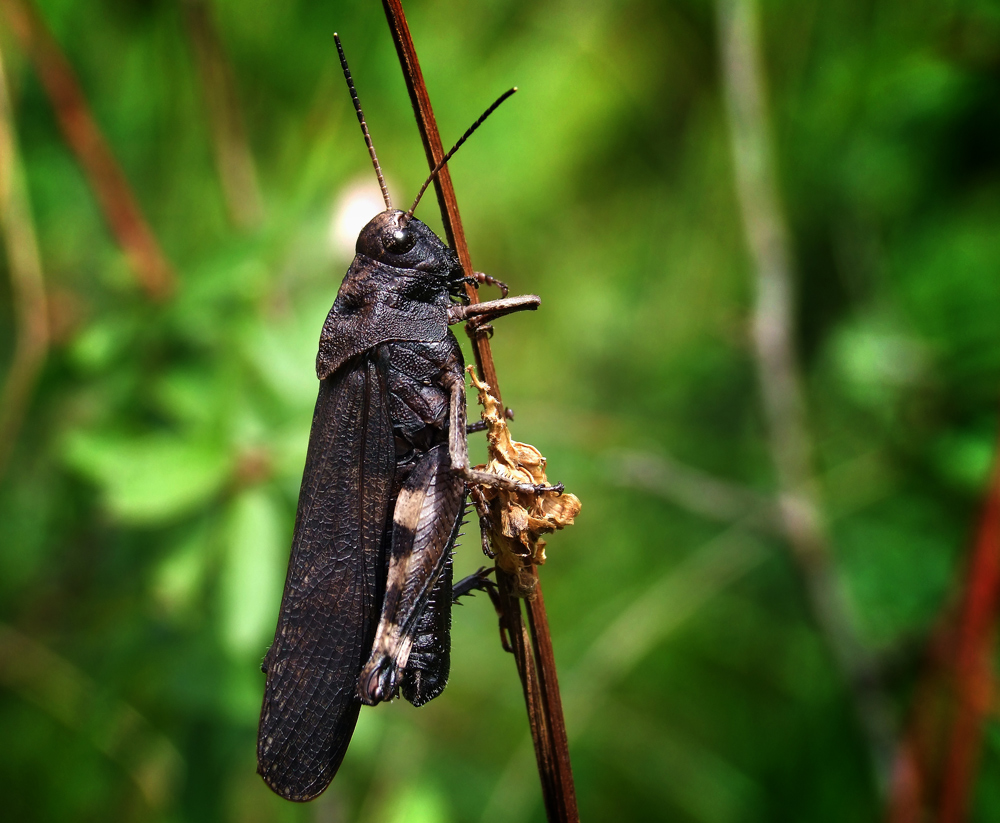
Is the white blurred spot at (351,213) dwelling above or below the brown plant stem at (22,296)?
above

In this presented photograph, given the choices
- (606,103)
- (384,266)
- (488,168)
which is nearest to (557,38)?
(606,103)

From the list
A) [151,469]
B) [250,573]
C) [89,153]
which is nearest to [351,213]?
[89,153]

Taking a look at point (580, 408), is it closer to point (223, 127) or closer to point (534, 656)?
point (223, 127)

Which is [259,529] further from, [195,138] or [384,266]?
[195,138]

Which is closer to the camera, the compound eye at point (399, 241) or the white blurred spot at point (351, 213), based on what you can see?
the compound eye at point (399, 241)

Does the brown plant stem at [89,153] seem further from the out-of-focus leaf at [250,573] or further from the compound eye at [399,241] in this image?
the compound eye at [399,241]

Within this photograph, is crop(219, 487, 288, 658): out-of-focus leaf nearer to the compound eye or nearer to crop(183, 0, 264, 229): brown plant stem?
the compound eye

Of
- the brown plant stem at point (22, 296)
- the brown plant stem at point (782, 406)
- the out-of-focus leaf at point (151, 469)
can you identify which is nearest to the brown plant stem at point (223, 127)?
the brown plant stem at point (22, 296)
